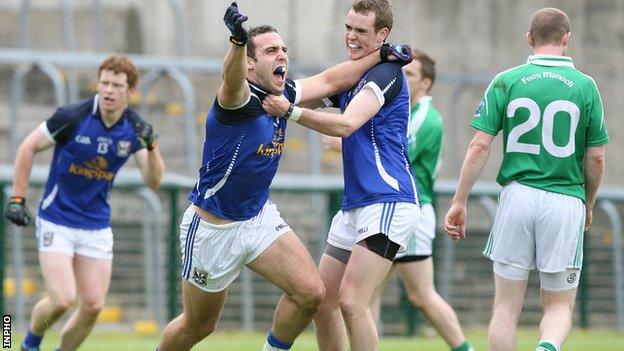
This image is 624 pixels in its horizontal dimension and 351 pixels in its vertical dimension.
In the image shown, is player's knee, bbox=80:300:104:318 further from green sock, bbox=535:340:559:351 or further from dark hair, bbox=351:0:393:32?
green sock, bbox=535:340:559:351

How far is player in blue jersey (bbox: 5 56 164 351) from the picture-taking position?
1109 cm

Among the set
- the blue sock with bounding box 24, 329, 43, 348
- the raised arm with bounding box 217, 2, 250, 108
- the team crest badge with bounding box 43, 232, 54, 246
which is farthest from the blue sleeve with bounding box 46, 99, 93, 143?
the raised arm with bounding box 217, 2, 250, 108

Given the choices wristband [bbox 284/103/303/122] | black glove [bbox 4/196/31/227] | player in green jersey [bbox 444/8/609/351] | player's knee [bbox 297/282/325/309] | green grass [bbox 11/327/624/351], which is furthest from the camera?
green grass [bbox 11/327/624/351]

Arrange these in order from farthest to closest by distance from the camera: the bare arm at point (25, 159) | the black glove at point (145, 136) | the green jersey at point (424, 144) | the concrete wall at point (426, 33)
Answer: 1. the concrete wall at point (426, 33)
2. the green jersey at point (424, 144)
3. the black glove at point (145, 136)
4. the bare arm at point (25, 159)

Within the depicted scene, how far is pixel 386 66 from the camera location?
361 inches

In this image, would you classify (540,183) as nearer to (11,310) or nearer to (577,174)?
(577,174)

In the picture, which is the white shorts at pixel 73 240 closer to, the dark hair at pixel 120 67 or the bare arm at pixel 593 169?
the dark hair at pixel 120 67

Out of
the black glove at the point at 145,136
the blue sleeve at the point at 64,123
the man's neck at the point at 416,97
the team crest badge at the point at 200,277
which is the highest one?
the man's neck at the point at 416,97

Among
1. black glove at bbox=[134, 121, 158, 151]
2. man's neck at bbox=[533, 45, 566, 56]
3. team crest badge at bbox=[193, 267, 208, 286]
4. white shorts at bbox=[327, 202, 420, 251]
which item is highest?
man's neck at bbox=[533, 45, 566, 56]

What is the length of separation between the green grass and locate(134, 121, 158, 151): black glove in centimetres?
192

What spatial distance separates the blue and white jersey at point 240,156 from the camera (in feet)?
28.7

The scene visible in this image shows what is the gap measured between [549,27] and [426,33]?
13.1m

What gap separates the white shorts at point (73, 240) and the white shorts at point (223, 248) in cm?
244

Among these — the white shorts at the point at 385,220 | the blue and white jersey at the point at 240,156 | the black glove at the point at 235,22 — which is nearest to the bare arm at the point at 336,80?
the blue and white jersey at the point at 240,156
